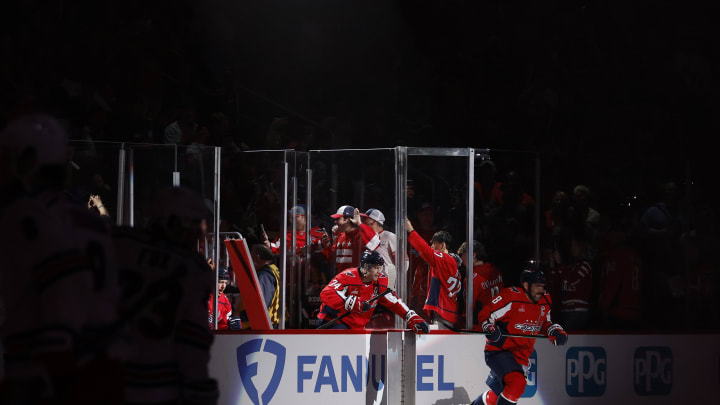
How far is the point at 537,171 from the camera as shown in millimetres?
8773

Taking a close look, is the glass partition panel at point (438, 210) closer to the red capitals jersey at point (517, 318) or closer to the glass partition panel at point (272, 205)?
the red capitals jersey at point (517, 318)

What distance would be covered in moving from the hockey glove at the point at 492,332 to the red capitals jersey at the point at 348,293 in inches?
36.4

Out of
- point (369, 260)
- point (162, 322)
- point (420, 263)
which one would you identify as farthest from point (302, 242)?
point (162, 322)

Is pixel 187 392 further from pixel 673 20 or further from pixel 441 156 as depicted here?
pixel 673 20

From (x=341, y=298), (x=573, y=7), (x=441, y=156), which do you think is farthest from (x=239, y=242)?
(x=573, y=7)

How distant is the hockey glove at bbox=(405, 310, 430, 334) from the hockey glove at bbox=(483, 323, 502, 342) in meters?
0.47

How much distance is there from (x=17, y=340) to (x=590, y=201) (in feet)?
27.8

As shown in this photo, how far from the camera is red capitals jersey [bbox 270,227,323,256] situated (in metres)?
8.34

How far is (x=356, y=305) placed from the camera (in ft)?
26.7

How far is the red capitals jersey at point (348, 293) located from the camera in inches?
323

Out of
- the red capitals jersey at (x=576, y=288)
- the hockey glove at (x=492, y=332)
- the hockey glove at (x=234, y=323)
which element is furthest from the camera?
the red capitals jersey at (x=576, y=288)

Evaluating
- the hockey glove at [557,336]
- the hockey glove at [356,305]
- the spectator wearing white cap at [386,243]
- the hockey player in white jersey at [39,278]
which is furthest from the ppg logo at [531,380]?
the hockey player in white jersey at [39,278]

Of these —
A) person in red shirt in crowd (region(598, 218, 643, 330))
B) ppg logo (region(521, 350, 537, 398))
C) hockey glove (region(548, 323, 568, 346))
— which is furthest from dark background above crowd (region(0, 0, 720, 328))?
hockey glove (region(548, 323, 568, 346))

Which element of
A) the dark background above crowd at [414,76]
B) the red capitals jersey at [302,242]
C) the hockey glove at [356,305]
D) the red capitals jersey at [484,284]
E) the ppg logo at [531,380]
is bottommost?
the ppg logo at [531,380]
